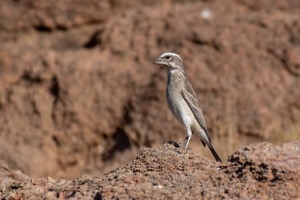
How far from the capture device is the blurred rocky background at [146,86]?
1196 centimetres

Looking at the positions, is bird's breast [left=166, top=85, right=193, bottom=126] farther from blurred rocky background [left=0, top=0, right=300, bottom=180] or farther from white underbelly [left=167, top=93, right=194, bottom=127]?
blurred rocky background [left=0, top=0, right=300, bottom=180]

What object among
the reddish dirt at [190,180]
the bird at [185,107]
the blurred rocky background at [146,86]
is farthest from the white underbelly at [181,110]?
the reddish dirt at [190,180]

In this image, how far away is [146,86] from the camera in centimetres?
1237

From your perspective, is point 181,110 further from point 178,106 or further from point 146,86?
point 146,86

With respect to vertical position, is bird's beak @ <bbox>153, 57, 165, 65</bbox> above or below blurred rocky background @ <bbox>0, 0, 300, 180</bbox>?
below

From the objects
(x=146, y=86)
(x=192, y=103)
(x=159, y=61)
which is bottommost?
(x=192, y=103)

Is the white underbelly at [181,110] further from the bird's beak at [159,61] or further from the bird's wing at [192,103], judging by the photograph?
the bird's beak at [159,61]

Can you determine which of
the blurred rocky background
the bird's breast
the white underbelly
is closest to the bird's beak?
the bird's breast

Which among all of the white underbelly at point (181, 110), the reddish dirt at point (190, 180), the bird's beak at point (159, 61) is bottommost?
the reddish dirt at point (190, 180)

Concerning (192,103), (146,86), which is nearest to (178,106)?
(192,103)

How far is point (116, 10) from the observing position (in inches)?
562

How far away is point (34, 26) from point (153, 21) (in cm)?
213

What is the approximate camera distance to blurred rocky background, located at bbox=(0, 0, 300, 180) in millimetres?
11961

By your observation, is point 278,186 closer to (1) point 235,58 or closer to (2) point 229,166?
(2) point 229,166
